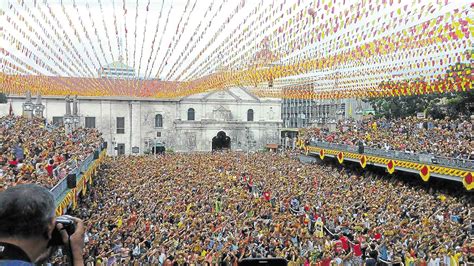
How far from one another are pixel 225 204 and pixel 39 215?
687 inches

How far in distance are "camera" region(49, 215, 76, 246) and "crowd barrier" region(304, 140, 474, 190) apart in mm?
20833

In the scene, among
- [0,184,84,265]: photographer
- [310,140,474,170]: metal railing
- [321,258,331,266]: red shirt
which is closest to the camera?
[0,184,84,265]: photographer

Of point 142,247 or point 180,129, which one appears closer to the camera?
point 142,247

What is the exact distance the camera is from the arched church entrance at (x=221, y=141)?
60062 mm

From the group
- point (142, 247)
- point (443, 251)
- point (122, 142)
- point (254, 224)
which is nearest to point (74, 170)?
point (142, 247)

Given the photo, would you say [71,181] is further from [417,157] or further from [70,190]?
[417,157]

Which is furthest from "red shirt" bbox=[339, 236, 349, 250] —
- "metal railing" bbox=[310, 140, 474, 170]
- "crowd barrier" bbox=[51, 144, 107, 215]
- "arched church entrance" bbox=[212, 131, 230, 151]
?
"arched church entrance" bbox=[212, 131, 230, 151]

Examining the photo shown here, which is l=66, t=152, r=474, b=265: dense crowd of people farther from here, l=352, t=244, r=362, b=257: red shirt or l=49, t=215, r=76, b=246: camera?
l=49, t=215, r=76, b=246: camera

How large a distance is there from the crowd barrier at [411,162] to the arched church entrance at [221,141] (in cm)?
2507

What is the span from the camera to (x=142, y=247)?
1312 centimetres

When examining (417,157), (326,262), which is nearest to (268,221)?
(326,262)

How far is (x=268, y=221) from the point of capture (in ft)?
54.8

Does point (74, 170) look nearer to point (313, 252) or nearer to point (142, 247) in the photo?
point (142, 247)

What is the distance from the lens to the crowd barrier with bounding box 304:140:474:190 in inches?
826
